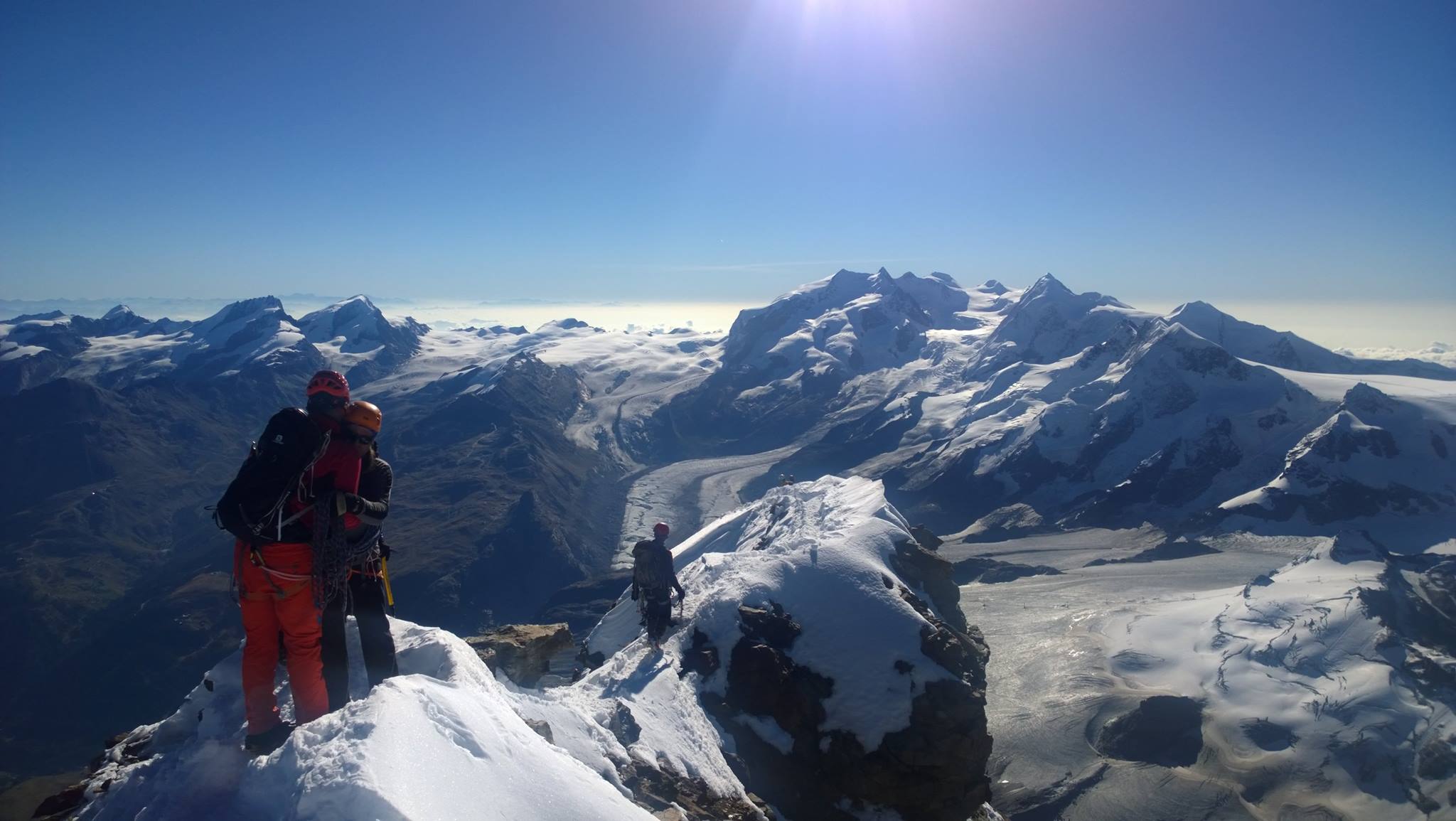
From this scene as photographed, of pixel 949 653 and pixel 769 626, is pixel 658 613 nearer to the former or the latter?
pixel 769 626

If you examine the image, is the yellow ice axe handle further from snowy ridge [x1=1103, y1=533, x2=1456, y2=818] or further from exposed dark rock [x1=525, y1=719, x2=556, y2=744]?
snowy ridge [x1=1103, y1=533, x2=1456, y2=818]

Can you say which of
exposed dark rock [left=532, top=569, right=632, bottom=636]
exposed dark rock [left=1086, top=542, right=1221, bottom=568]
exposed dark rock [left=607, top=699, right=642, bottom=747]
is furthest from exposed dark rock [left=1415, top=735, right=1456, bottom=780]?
exposed dark rock [left=532, top=569, right=632, bottom=636]

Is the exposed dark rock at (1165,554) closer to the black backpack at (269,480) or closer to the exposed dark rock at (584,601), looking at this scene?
the exposed dark rock at (584,601)

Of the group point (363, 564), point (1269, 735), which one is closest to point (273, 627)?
point (363, 564)

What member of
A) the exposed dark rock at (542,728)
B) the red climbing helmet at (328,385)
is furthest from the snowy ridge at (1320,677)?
the red climbing helmet at (328,385)

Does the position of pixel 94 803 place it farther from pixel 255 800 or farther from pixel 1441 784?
pixel 1441 784

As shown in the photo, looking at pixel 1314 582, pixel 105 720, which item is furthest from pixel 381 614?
pixel 105 720
